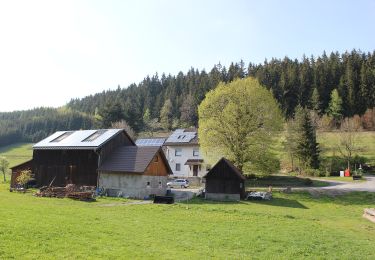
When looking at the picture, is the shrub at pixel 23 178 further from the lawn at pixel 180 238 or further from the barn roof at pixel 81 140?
the lawn at pixel 180 238

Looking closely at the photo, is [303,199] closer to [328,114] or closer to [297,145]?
[297,145]

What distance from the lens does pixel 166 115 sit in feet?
455

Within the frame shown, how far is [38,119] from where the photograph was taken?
7781 inches

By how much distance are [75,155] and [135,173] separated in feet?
36.1

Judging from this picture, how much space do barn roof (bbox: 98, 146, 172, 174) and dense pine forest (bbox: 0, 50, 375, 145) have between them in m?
51.4

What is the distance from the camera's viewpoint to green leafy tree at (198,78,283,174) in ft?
170

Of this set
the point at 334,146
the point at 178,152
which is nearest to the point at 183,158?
the point at 178,152

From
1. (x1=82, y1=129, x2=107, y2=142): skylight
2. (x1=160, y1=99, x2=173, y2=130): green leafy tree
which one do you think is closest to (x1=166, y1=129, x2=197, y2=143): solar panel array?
(x1=82, y1=129, x2=107, y2=142): skylight

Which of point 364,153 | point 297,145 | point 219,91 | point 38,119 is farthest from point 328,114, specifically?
point 38,119

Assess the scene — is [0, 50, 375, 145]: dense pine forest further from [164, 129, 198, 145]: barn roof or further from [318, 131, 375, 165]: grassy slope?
[164, 129, 198, 145]: barn roof

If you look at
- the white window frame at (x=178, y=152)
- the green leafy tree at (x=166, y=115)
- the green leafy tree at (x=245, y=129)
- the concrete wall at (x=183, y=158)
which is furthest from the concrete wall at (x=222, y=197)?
the green leafy tree at (x=166, y=115)

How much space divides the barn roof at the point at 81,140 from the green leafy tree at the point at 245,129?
12.8 metres

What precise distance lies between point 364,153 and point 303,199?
4892 centimetres

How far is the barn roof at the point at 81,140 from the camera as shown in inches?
1934
